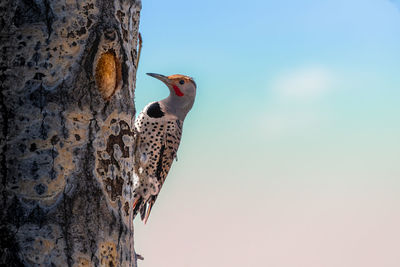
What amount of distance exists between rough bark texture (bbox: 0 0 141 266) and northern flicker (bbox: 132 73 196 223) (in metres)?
1.99

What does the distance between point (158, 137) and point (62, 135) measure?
2.40 meters

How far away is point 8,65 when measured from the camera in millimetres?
1732

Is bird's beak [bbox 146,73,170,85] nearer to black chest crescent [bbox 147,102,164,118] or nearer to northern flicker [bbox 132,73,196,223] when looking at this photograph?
northern flicker [bbox 132,73,196,223]

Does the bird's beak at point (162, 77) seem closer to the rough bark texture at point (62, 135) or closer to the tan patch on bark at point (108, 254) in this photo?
the rough bark texture at point (62, 135)

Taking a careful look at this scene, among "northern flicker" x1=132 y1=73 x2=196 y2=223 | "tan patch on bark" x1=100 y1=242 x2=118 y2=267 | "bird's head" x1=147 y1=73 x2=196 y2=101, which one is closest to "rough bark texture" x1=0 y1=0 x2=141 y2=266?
"tan patch on bark" x1=100 y1=242 x2=118 y2=267

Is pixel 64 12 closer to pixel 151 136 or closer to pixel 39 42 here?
pixel 39 42

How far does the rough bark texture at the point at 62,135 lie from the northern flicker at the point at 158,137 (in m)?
1.99

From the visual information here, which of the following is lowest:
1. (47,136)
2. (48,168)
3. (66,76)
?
(48,168)

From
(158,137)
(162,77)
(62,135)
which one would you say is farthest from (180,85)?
(62,135)

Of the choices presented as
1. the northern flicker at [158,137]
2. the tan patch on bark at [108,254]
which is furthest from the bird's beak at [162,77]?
the tan patch on bark at [108,254]

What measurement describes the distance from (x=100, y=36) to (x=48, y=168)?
0.54 m

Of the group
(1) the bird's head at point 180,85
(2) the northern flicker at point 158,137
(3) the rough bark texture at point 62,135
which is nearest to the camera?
(3) the rough bark texture at point 62,135

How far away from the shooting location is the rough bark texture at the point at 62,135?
165 cm

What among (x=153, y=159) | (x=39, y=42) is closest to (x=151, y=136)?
(x=153, y=159)
